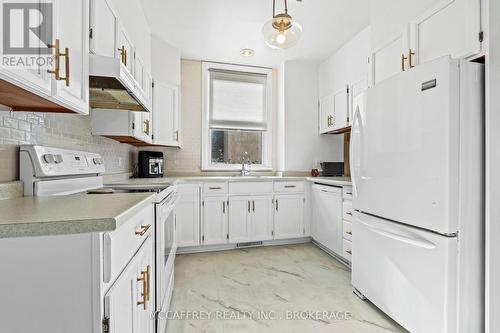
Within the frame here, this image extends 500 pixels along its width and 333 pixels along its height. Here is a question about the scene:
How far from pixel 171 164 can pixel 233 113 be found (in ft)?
3.91

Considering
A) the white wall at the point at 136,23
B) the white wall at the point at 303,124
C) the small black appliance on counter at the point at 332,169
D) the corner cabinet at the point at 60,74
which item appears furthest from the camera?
the white wall at the point at 303,124

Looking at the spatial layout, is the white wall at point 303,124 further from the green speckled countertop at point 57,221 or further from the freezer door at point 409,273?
the green speckled countertop at point 57,221

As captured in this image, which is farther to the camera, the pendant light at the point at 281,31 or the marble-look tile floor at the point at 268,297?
the pendant light at the point at 281,31

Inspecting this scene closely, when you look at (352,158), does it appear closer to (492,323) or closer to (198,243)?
(492,323)

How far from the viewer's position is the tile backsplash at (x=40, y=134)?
3.71ft

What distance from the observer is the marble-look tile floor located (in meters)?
1.72

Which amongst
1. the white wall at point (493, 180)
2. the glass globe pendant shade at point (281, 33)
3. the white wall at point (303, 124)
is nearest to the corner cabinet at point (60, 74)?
the glass globe pendant shade at point (281, 33)

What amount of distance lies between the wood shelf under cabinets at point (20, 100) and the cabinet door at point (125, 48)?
83 cm

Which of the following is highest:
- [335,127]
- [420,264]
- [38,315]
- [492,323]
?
[335,127]

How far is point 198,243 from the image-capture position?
10.2ft

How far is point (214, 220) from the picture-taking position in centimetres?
316

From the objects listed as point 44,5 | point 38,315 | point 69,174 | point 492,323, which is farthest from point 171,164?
point 492,323

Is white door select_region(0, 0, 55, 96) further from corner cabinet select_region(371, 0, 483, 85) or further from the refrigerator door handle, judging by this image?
corner cabinet select_region(371, 0, 483, 85)

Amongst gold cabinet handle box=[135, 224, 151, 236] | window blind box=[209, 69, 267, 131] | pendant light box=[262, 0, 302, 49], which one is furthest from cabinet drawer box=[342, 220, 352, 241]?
gold cabinet handle box=[135, 224, 151, 236]
